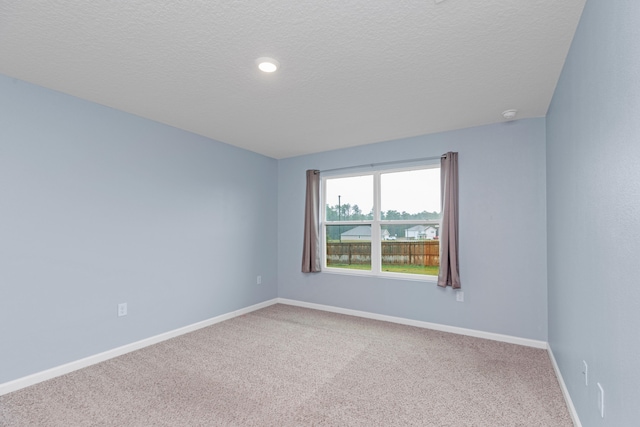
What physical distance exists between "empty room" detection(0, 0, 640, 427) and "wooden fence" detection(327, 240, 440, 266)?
28mm

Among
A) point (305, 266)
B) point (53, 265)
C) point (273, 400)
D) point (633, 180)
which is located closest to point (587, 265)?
point (633, 180)

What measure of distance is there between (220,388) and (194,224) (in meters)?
1.99

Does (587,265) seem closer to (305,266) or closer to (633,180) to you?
(633,180)

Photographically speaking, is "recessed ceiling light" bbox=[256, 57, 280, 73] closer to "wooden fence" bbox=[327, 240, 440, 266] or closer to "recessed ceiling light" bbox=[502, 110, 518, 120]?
"recessed ceiling light" bbox=[502, 110, 518, 120]

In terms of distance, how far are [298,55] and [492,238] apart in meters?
2.80

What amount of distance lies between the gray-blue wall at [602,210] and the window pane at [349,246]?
7.96ft

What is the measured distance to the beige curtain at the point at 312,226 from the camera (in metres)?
4.62

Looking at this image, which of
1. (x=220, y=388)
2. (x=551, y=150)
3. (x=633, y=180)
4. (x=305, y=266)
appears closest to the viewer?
(x=633, y=180)

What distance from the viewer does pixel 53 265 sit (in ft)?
8.43

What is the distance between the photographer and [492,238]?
3430mm

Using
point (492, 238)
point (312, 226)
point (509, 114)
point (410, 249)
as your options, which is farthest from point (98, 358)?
point (509, 114)

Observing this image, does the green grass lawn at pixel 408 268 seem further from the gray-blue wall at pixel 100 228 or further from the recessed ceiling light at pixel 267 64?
the recessed ceiling light at pixel 267 64

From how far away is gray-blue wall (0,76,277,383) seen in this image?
2.39m

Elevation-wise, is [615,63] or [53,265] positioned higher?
[615,63]
